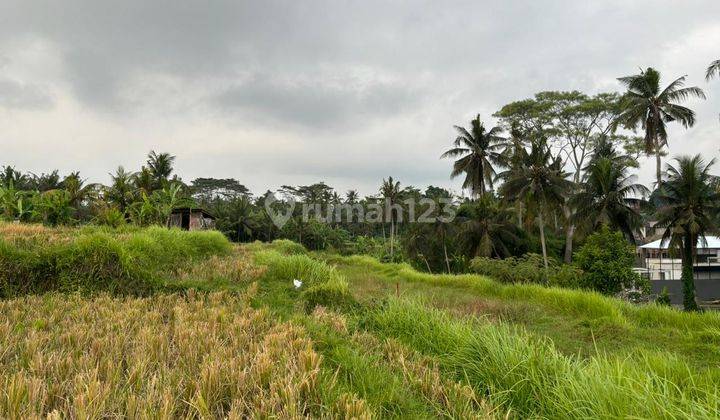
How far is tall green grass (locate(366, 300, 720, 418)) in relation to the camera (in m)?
2.76

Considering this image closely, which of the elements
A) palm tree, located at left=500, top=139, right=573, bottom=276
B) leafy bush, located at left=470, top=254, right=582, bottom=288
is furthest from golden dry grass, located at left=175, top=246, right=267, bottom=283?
palm tree, located at left=500, top=139, right=573, bottom=276

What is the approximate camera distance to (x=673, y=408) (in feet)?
8.72

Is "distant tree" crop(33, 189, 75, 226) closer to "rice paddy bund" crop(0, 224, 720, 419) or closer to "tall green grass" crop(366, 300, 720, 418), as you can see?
"rice paddy bund" crop(0, 224, 720, 419)

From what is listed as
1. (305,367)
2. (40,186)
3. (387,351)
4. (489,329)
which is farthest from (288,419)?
(40,186)

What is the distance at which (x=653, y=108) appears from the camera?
2491cm

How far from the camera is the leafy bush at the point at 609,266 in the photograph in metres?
15.6

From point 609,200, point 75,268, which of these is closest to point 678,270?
point 609,200

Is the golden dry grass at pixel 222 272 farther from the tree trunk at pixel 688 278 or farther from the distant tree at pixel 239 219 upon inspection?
the distant tree at pixel 239 219

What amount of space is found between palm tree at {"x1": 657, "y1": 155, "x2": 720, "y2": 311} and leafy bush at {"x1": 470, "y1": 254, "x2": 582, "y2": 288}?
18.3ft

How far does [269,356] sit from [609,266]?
16513 millimetres

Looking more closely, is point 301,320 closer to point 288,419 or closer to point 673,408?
point 288,419

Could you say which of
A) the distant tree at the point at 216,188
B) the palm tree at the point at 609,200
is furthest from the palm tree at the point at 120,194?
the distant tree at the point at 216,188

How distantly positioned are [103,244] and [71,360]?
5.28 metres

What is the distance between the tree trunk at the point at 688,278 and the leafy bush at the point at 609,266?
4617mm
